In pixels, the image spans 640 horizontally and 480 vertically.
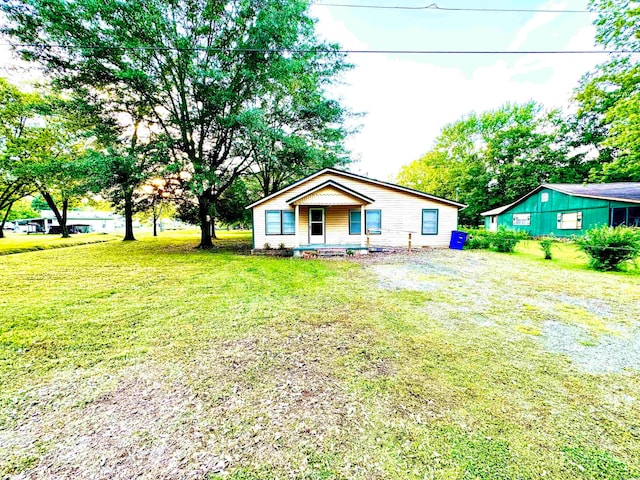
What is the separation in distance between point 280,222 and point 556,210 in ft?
66.6

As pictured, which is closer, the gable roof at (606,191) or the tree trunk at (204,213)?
the tree trunk at (204,213)

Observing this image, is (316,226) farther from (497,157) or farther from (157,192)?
(497,157)

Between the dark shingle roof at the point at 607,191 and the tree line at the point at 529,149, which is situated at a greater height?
the tree line at the point at 529,149

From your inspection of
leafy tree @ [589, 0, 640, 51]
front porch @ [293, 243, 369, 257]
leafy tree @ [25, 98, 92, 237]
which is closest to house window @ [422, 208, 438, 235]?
front porch @ [293, 243, 369, 257]

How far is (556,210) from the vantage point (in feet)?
66.0

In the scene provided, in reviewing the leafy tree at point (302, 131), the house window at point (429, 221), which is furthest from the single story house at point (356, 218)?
the leafy tree at point (302, 131)

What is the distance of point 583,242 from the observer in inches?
345

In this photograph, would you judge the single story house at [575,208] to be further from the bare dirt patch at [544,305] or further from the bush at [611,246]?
the bare dirt patch at [544,305]

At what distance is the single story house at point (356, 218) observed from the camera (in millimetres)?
14617

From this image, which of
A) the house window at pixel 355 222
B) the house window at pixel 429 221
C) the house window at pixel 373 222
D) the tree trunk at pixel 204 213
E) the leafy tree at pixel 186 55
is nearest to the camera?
the leafy tree at pixel 186 55

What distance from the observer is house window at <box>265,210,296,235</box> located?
578 inches

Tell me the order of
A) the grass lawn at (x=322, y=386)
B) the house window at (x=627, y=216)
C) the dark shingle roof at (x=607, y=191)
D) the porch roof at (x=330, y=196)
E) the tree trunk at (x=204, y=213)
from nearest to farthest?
the grass lawn at (x=322, y=386)
the porch roof at (x=330, y=196)
the tree trunk at (x=204, y=213)
the dark shingle roof at (x=607, y=191)
the house window at (x=627, y=216)

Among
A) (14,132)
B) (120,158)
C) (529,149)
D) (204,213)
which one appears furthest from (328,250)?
(529,149)

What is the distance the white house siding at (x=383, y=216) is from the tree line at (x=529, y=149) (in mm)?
10120
